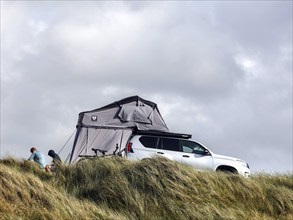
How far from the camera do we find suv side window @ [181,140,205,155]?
21.1 metres

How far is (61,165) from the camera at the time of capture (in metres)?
17.5

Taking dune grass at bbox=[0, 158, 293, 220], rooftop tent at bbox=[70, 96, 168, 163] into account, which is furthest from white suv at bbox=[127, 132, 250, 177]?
dune grass at bbox=[0, 158, 293, 220]

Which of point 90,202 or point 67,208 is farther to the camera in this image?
point 90,202

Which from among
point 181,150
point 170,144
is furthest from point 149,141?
point 181,150

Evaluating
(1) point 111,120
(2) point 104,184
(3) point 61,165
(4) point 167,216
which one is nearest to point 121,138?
(1) point 111,120

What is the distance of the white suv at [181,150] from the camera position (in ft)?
67.9

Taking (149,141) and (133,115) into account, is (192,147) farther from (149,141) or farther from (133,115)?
(133,115)

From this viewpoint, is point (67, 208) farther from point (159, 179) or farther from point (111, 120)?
point (111, 120)

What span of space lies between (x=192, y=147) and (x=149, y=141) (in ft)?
4.84

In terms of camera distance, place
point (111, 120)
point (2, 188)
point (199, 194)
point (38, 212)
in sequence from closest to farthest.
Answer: point (38, 212) → point (2, 188) → point (199, 194) → point (111, 120)

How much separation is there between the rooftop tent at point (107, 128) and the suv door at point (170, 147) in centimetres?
118

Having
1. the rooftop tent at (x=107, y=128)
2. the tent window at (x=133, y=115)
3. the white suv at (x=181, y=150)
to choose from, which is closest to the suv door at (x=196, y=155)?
the white suv at (x=181, y=150)

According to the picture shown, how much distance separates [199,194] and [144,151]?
5.19 m

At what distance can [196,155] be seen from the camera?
21.0 metres
